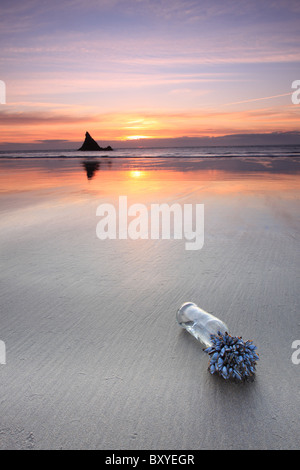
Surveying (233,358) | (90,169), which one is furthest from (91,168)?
(233,358)

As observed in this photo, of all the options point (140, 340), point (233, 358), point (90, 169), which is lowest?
point (140, 340)

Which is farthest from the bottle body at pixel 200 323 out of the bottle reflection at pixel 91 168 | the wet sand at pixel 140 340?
the bottle reflection at pixel 91 168

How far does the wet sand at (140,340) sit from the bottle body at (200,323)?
2.5 inches

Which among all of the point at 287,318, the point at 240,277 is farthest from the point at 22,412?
the point at 240,277

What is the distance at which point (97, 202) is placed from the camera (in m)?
7.07

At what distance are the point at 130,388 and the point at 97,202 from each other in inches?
226

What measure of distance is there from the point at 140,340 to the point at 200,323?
1.39ft

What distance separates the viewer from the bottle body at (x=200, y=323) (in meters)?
1.92

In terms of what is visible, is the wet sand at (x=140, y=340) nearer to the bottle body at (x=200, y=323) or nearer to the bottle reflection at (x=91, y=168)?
the bottle body at (x=200, y=323)

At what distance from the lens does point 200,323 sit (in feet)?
6.70

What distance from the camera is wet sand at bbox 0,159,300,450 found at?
1.45 meters

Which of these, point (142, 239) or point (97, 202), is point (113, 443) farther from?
point (97, 202)

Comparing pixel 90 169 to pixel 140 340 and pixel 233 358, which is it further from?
pixel 233 358

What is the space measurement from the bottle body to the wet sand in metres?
0.06
